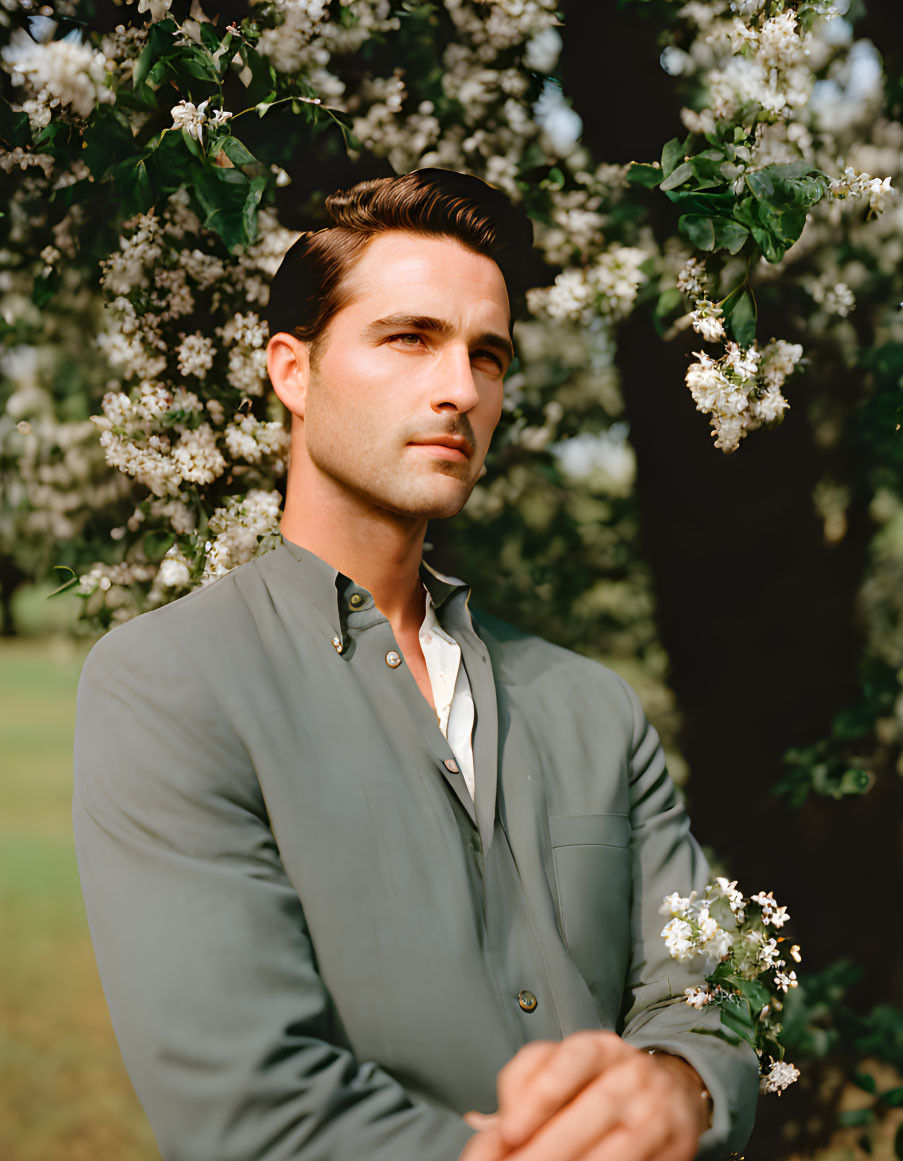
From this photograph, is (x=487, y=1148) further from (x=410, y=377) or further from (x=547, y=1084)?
(x=410, y=377)

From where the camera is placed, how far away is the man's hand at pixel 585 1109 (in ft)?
6.42

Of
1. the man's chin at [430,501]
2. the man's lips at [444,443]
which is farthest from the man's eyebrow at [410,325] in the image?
the man's chin at [430,501]

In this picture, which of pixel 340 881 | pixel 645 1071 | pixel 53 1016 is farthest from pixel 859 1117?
pixel 53 1016

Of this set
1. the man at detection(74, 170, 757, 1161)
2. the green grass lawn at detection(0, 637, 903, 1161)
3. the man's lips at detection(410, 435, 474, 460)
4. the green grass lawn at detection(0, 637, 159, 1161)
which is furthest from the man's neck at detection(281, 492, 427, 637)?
the green grass lawn at detection(0, 637, 159, 1161)

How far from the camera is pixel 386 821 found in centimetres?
228

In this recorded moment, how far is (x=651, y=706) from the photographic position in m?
7.15

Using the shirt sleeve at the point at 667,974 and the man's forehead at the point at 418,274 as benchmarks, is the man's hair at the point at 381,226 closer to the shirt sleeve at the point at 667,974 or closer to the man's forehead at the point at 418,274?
the man's forehead at the point at 418,274

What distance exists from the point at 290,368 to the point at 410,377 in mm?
461

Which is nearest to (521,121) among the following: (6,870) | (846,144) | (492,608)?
(846,144)

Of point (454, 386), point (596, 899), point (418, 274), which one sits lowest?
point (596, 899)

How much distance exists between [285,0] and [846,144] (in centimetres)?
328

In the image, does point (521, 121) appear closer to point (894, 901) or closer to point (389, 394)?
point (389, 394)

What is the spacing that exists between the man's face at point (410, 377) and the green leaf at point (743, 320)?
69cm

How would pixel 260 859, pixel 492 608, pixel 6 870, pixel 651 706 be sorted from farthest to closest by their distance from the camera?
pixel 6 870 → pixel 651 706 → pixel 492 608 → pixel 260 859
